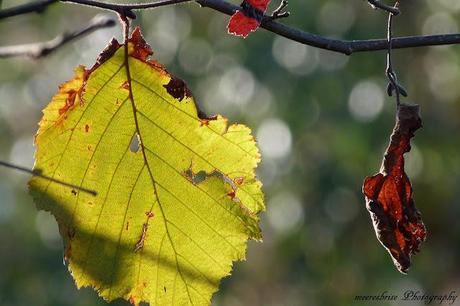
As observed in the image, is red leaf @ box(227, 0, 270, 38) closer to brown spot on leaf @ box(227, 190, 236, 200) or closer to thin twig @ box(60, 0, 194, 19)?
thin twig @ box(60, 0, 194, 19)

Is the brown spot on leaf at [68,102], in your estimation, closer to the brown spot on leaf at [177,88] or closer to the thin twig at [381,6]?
the brown spot on leaf at [177,88]

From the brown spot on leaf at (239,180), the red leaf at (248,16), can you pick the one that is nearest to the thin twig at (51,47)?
the red leaf at (248,16)

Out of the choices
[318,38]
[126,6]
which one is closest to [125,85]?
[126,6]

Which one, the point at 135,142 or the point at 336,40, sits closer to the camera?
the point at 336,40

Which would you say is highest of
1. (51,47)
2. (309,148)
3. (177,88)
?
(51,47)

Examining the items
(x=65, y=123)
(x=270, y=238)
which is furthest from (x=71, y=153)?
(x=270, y=238)

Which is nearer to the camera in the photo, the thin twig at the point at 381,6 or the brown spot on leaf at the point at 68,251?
the thin twig at the point at 381,6

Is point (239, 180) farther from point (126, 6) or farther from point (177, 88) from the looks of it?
point (126, 6)

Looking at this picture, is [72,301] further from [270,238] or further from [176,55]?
Result: [270,238]
